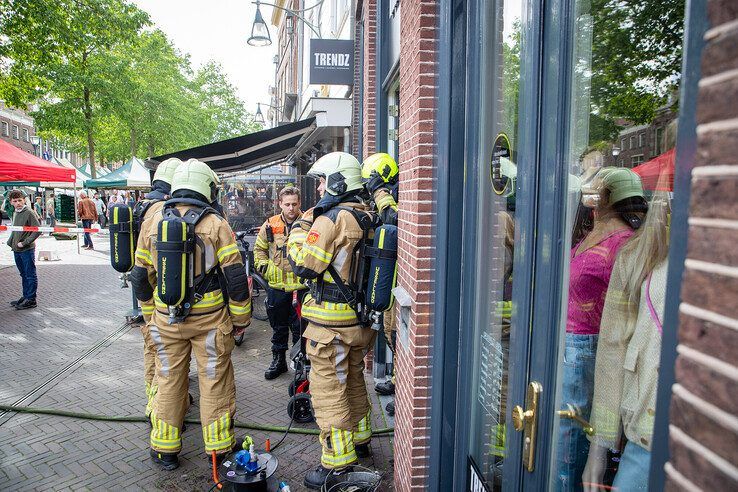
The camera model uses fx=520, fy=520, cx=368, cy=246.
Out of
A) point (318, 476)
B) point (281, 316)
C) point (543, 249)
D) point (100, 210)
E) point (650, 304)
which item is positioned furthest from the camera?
point (100, 210)

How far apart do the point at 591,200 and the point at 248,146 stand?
8.03 m

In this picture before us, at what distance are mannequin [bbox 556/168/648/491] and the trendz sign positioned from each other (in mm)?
5967

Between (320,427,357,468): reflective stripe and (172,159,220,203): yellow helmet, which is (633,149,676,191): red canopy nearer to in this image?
(320,427,357,468): reflective stripe

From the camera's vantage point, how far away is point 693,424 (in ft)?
2.76

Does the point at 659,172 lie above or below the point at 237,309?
above

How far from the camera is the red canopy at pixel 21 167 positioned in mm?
9359

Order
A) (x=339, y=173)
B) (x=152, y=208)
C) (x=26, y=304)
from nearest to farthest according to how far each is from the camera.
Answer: (x=339, y=173) → (x=152, y=208) → (x=26, y=304)

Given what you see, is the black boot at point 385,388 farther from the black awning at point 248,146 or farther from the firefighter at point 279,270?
the black awning at point 248,146

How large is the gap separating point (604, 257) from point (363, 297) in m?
2.15

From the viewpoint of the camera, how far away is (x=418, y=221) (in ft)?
9.55

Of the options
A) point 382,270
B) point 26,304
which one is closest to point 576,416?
point 382,270

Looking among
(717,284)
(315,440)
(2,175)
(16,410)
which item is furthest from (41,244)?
(717,284)

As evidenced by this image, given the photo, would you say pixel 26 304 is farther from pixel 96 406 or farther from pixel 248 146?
pixel 96 406

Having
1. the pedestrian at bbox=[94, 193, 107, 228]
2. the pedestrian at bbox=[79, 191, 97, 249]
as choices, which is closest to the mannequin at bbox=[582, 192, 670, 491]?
the pedestrian at bbox=[79, 191, 97, 249]
